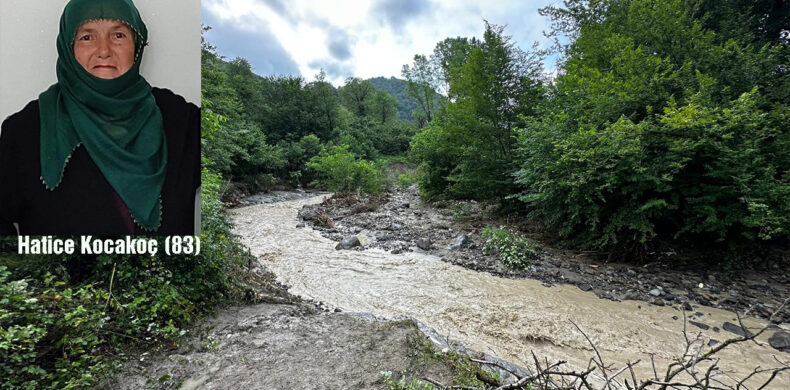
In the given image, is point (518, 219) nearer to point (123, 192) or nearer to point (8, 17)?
point (123, 192)

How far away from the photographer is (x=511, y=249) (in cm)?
630

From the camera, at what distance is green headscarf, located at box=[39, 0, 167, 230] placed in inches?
80.7

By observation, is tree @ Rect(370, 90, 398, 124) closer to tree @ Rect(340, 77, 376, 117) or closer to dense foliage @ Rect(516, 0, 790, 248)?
tree @ Rect(340, 77, 376, 117)

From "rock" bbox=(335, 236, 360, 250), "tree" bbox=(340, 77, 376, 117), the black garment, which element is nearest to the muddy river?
"rock" bbox=(335, 236, 360, 250)

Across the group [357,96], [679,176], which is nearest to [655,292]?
[679,176]

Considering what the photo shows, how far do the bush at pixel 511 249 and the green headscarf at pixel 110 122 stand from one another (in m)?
5.77

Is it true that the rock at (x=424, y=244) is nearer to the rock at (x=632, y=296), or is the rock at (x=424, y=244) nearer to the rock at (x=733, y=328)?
the rock at (x=632, y=296)

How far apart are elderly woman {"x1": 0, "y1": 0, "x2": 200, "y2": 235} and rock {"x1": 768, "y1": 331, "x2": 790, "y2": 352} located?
6.54m

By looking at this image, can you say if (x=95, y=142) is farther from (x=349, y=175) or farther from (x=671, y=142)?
(x=349, y=175)

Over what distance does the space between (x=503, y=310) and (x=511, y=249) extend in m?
2.09

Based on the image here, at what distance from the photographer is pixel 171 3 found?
2.29 meters

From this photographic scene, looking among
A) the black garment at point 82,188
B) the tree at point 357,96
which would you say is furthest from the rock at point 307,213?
the tree at point 357,96

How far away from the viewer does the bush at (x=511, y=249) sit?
6078 millimetres

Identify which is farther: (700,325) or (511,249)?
(511,249)
